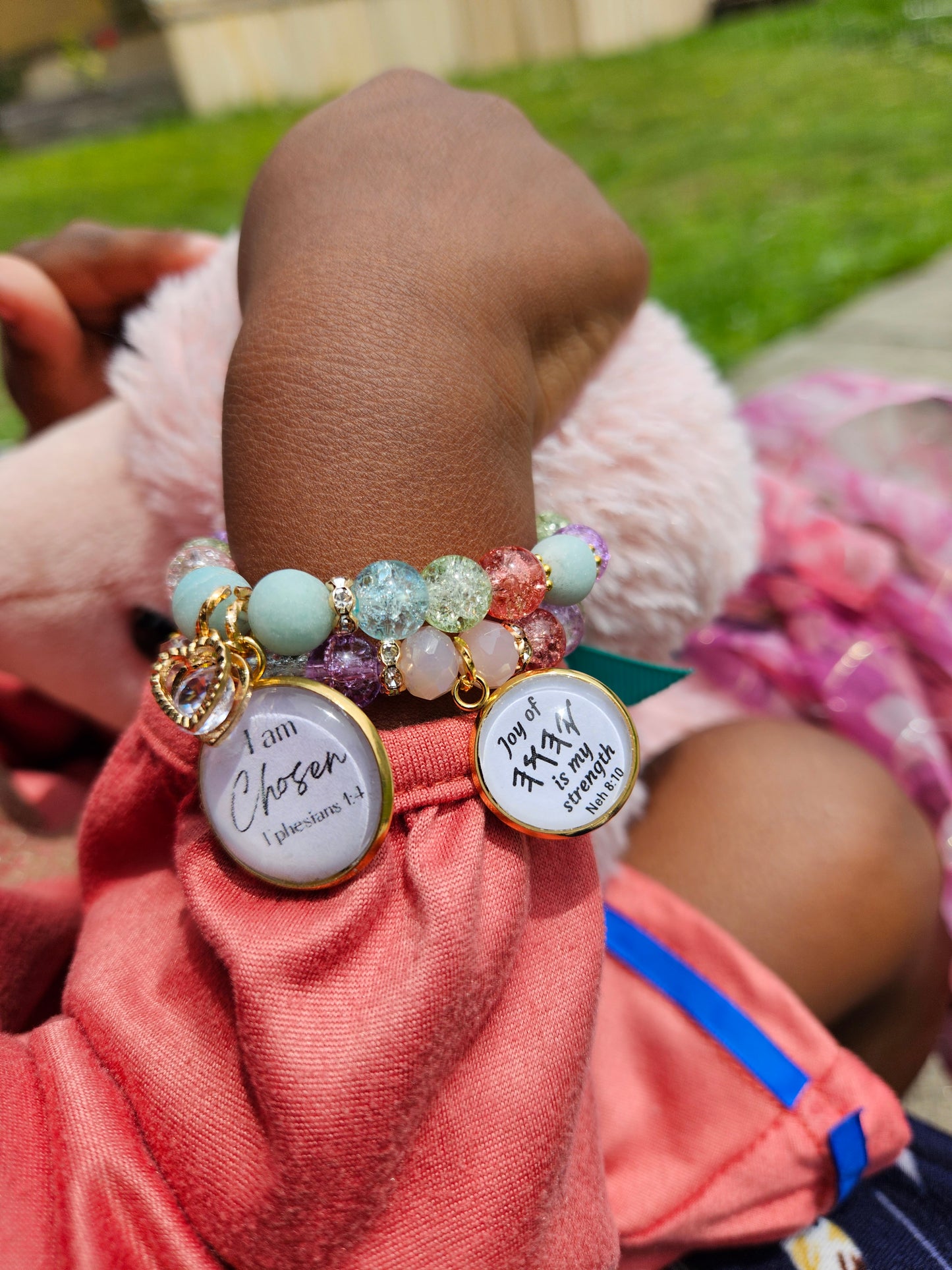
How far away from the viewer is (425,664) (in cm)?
51

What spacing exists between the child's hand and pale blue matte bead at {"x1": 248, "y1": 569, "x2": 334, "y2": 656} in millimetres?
492

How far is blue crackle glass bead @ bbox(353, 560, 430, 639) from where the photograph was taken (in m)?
0.49

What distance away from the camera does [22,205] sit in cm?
515

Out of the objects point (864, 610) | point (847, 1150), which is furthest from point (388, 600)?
point (864, 610)

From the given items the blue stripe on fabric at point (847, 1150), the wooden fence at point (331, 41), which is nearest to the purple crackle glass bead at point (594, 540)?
the blue stripe on fabric at point (847, 1150)

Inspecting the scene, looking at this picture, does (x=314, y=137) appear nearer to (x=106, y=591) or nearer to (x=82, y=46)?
(x=106, y=591)

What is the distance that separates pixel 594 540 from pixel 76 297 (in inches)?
22.4

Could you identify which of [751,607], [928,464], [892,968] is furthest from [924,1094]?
[928,464]

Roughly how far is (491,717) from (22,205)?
581 cm

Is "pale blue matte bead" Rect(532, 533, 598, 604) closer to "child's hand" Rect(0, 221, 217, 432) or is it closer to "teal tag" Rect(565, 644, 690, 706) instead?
"teal tag" Rect(565, 644, 690, 706)

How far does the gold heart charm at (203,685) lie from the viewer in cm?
47

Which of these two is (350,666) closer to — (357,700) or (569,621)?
(357,700)

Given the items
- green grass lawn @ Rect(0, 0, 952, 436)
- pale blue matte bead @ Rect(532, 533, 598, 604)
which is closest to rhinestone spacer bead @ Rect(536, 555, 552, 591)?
pale blue matte bead @ Rect(532, 533, 598, 604)

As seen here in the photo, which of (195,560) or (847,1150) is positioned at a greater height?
(195,560)
